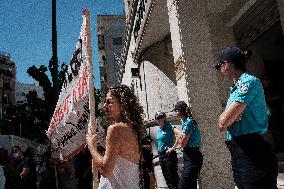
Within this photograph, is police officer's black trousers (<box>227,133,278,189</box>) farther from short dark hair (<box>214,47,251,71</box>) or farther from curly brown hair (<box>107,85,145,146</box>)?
curly brown hair (<box>107,85,145,146</box>)

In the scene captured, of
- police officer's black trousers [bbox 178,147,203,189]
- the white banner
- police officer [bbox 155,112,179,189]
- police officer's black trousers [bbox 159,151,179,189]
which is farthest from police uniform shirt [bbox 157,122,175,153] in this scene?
the white banner

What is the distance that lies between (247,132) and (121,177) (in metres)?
1.14

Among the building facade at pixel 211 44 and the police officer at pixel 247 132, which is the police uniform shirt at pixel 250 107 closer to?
the police officer at pixel 247 132

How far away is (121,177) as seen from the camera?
7.86 ft

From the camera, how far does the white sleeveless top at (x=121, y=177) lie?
2385 millimetres

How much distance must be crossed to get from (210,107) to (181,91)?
69 cm

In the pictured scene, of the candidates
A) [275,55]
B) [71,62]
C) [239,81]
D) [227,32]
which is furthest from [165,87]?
[239,81]

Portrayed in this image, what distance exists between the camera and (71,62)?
12.3 feet

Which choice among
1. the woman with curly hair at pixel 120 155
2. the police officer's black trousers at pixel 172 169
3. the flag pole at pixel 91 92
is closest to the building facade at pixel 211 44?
the police officer's black trousers at pixel 172 169

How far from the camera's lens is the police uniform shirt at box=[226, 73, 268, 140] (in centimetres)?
272

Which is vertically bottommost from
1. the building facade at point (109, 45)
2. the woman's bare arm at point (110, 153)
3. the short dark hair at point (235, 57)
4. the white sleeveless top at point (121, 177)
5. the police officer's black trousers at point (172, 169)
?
the police officer's black trousers at point (172, 169)

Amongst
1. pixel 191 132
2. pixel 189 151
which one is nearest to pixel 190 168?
pixel 189 151

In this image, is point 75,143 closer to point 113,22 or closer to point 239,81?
point 239,81

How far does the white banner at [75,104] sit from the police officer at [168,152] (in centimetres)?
294
